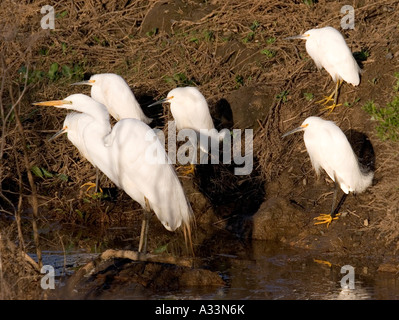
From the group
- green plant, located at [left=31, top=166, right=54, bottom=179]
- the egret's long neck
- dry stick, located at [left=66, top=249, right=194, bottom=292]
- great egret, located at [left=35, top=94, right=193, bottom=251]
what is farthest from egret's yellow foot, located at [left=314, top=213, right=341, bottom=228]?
green plant, located at [left=31, top=166, right=54, bottom=179]

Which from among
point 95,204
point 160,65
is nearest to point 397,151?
point 95,204

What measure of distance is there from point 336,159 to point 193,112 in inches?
75.3

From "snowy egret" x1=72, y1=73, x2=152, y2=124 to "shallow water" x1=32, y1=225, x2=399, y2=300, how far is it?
2165mm

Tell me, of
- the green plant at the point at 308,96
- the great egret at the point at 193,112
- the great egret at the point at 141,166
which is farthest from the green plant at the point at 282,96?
the great egret at the point at 141,166

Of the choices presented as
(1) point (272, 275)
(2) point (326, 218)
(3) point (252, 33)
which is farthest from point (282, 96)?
(1) point (272, 275)

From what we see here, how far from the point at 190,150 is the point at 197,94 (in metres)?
0.69

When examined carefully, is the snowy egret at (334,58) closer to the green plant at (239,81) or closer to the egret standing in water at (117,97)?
the green plant at (239,81)

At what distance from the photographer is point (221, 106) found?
926cm

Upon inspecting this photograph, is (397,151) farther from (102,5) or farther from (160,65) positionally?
(102,5)

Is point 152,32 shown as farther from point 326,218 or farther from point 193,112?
point 326,218

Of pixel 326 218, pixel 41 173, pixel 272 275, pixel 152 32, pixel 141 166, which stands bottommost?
pixel 272 275

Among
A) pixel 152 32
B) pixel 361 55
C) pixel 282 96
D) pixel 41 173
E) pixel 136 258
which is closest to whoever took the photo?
pixel 136 258

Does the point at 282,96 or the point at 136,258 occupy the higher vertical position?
the point at 282,96

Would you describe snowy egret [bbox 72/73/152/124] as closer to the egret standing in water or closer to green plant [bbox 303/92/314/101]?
the egret standing in water
